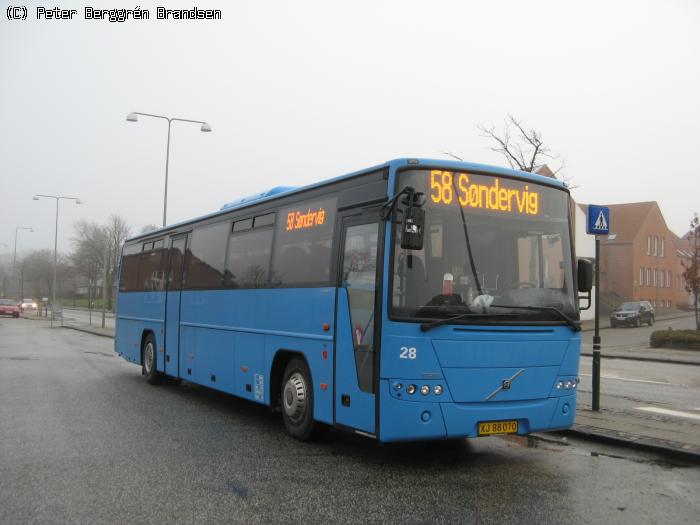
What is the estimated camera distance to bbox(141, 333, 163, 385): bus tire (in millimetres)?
13617

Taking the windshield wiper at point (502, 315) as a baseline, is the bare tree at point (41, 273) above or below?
above

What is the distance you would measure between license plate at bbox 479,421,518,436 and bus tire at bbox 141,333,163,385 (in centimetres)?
842

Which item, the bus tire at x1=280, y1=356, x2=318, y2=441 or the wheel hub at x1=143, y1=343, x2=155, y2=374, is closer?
the bus tire at x1=280, y1=356, x2=318, y2=441

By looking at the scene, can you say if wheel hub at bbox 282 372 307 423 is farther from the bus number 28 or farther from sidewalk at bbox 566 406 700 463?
sidewalk at bbox 566 406 700 463

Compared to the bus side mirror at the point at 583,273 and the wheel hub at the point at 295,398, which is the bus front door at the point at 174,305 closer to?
the wheel hub at the point at 295,398

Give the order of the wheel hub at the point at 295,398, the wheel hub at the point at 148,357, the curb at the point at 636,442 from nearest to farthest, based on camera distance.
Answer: the curb at the point at 636,442
the wheel hub at the point at 295,398
the wheel hub at the point at 148,357

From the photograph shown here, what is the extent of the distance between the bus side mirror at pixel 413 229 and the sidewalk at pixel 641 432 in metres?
3.68

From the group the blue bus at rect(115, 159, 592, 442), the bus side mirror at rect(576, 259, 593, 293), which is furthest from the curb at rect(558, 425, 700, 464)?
the bus side mirror at rect(576, 259, 593, 293)

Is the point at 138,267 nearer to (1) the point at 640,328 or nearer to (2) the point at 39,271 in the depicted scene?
(1) the point at 640,328

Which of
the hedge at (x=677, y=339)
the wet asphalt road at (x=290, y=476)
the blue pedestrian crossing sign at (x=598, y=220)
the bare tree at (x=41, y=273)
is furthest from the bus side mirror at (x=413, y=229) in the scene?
the bare tree at (x=41, y=273)

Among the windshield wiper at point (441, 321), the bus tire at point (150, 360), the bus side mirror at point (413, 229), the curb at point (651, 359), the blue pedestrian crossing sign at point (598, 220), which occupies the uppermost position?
the blue pedestrian crossing sign at point (598, 220)

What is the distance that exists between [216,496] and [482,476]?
8.23 feet

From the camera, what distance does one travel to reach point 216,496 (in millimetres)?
5730

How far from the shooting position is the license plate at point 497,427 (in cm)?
668
